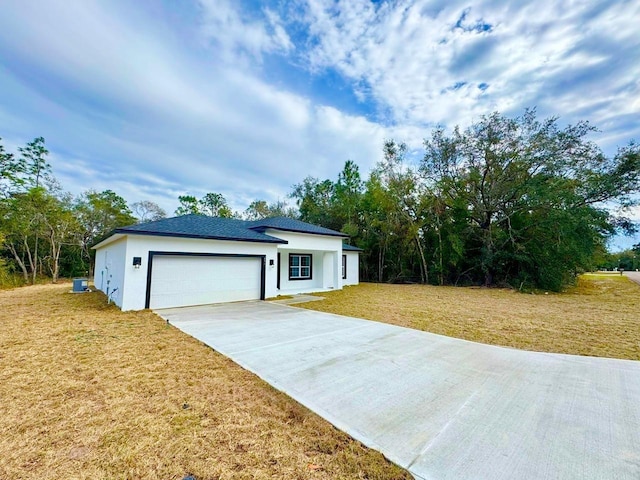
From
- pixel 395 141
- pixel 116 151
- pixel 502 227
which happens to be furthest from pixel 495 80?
pixel 116 151

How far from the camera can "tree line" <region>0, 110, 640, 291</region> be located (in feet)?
45.6

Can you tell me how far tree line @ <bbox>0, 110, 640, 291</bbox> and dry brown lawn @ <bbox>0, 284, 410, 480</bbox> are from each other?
1600cm

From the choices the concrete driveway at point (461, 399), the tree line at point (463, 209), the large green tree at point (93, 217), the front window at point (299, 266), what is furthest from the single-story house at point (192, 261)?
the large green tree at point (93, 217)

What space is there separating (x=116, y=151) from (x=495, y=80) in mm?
17024

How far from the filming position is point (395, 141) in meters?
18.6

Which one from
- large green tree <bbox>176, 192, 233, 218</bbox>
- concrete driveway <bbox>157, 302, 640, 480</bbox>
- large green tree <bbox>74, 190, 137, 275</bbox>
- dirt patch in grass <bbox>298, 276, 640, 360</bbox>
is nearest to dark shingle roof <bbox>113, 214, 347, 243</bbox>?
dirt patch in grass <bbox>298, 276, 640, 360</bbox>

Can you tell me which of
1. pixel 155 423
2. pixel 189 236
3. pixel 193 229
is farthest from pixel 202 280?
pixel 155 423

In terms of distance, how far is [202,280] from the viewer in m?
9.04

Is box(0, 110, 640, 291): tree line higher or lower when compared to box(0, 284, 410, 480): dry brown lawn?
higher

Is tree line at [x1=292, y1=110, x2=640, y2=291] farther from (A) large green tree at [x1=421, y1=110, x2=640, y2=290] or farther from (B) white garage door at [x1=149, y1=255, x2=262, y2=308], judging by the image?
(B) white garage door at [x1=149, y1=255, x2=262, y2=308]

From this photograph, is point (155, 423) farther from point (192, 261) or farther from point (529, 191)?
point (529, 191)

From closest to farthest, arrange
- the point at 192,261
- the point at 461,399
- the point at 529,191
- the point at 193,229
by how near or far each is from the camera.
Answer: the point at 461,399 → the point at 192,261 → the point at 193,229 → the point at 529,191

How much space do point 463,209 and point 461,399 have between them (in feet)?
54.8

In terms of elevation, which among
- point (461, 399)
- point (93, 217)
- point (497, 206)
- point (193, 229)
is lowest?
point (461, 399)
